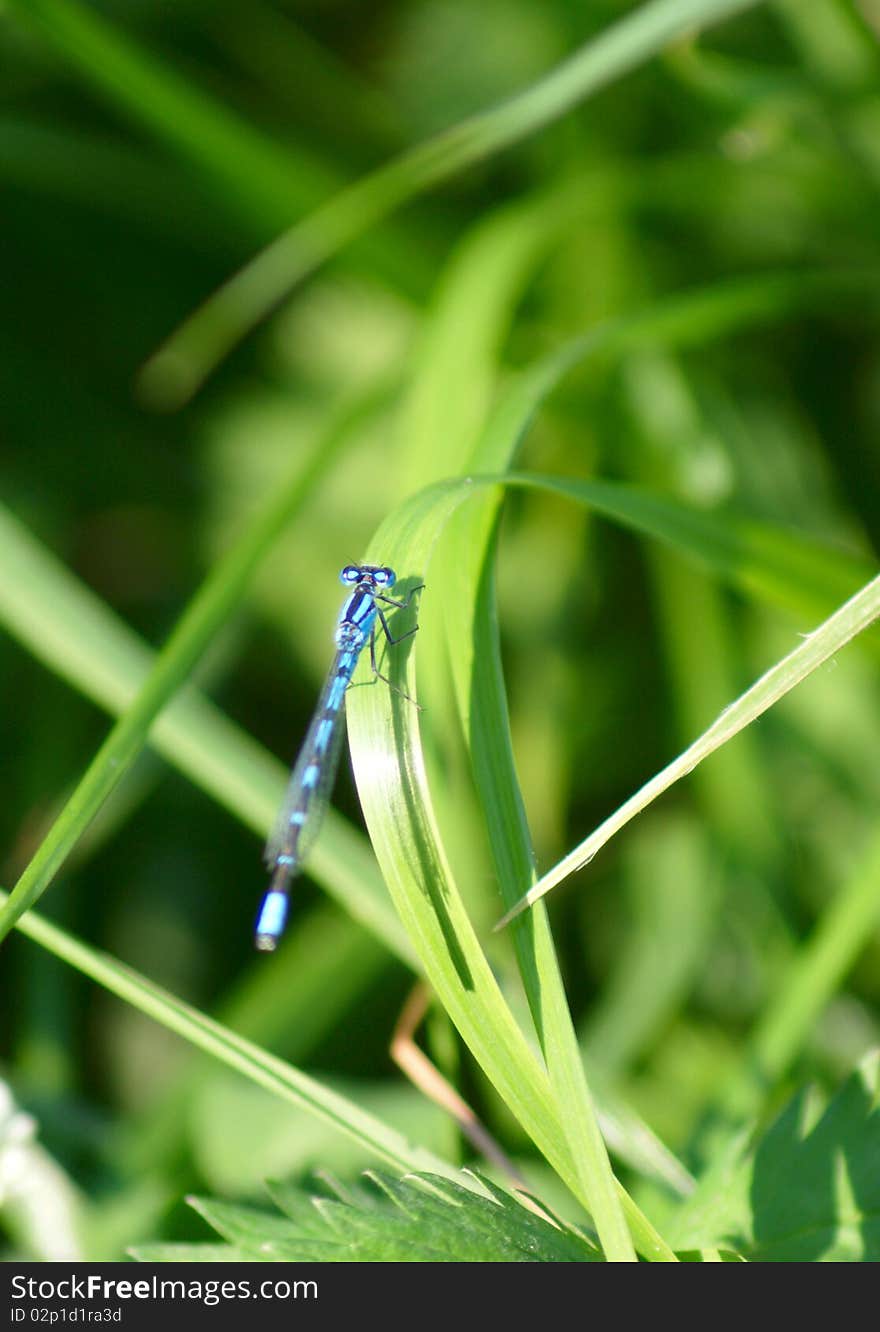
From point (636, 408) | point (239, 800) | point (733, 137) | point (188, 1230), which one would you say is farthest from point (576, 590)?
point (188, 1230)

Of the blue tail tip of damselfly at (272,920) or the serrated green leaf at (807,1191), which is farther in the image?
the blue tail tip of damselfly at (272,920)

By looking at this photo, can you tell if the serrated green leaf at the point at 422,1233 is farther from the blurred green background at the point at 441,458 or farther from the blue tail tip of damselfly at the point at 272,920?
the blurred green background at the point at 441,458

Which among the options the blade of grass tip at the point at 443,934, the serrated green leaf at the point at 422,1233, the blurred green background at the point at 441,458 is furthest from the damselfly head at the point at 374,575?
the serrated green leaf at the point at 422,1233

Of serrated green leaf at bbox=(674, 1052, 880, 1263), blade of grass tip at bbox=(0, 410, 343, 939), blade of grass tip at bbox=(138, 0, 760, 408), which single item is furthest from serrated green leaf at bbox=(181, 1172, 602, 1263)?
blade of grass tip at bbox=(138, 0, 760, 408)

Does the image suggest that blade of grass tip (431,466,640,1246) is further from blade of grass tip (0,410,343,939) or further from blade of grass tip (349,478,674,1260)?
blade of grass tip (0,410,343,939)

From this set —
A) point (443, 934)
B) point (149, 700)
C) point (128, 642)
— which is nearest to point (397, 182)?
point (128, 642)

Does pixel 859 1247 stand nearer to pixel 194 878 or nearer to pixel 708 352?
pixel 194 878

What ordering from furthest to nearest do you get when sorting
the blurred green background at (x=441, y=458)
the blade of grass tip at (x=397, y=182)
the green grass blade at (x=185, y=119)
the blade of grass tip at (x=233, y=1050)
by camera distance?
the blurred green background at (x=441, y=458), the green grass blade at (x=185, y=119), the blade of grass tip at (x=397, y=182), the blade of grass tip at (x=233, y=1050)

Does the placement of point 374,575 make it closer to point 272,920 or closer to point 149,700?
point 149,700
